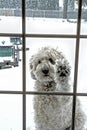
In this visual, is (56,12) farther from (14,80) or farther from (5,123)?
(5,123)

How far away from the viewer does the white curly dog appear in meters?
1.48

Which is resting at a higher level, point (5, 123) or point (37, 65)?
point (37, 65)

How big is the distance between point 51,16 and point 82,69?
1.20 feet

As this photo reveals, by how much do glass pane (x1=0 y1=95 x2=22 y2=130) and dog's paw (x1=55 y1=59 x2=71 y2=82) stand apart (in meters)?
0.31

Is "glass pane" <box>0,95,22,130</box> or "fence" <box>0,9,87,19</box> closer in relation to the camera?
"fence" <box>0,9,87,19</box>

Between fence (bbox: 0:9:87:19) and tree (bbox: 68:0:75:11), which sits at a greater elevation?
tree (bbox: 68:0:75:11)

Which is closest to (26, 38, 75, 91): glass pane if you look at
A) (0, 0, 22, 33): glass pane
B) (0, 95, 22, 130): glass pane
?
(0, 0, 22, 33): glass pane

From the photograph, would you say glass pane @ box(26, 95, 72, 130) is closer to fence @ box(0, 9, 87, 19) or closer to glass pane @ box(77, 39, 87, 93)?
glass pane @ box(77, 39, 87, 93)

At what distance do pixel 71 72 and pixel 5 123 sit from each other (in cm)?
55

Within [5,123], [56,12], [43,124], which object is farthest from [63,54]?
[5,123]

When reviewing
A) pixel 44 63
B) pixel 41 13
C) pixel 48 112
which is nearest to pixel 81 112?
pixel 48 112

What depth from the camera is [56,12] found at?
57.1 inches

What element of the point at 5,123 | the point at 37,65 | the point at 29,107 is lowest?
the point at 5,123

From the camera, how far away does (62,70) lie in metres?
1.51
